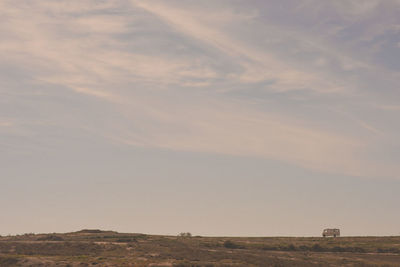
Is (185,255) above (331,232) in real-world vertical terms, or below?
below

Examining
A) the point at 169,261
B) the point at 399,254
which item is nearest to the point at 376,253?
the point at 399,254

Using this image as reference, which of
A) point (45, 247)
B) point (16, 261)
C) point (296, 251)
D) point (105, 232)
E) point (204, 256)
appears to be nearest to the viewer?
point (16, 261)

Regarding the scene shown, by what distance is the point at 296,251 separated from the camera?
82062mm

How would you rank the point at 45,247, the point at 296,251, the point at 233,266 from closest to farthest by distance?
the point at 233,266 < the point at 45,247 < the point at 296,251

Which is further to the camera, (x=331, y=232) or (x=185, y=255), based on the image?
(x=331, y=232)

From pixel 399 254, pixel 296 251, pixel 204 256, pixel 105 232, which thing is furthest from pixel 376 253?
pixel 105 232

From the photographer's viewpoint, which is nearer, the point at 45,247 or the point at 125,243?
the point at 45,247

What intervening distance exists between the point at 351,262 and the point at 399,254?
1810cm

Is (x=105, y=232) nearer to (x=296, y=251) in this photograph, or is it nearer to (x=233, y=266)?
(x=296, y=251)

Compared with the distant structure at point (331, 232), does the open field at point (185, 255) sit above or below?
below

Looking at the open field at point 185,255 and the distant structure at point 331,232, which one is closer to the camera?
the open field at point 185,255

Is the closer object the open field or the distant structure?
the open field

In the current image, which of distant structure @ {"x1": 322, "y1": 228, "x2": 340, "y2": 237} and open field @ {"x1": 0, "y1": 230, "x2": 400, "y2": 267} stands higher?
distant structure @ {"x1": 322, "y1": 228, "x2": 340, "y2": 237}

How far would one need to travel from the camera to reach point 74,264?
6056cm
